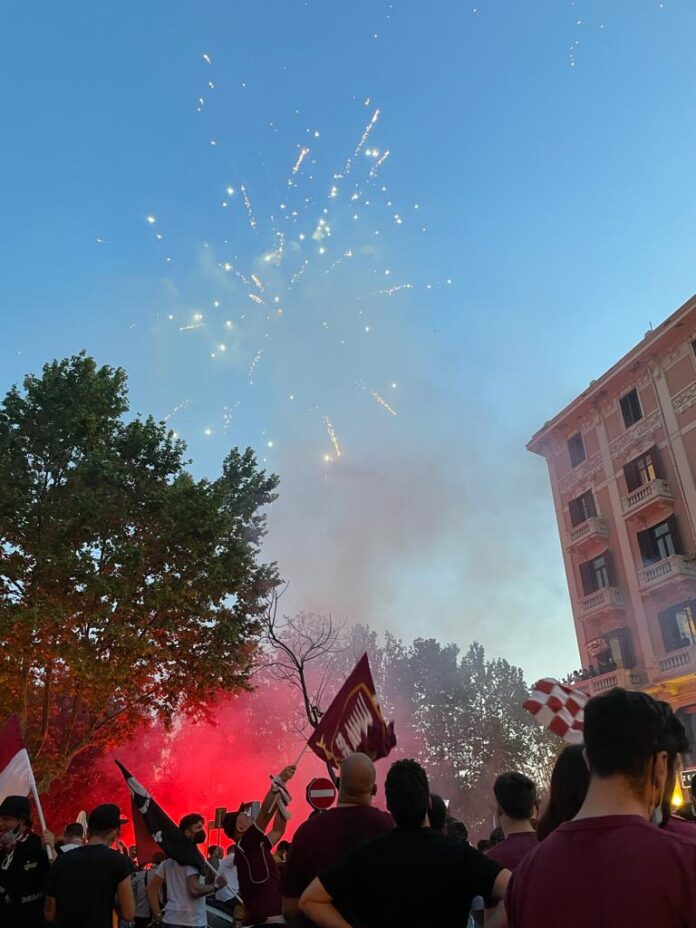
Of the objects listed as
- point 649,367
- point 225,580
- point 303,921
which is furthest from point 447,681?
point 303,921

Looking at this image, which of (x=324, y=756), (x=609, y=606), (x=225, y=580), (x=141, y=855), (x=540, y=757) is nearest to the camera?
(x=141, y=855)

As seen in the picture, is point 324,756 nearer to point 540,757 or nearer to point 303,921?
point 303,921

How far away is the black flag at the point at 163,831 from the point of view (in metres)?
5.71

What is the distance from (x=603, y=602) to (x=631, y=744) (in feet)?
77.7

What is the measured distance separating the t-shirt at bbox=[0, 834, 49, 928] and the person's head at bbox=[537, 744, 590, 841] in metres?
3.84

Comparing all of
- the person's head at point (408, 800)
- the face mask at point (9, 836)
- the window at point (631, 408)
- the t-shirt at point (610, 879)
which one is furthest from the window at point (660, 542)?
the t-shirt at point (610, 879)

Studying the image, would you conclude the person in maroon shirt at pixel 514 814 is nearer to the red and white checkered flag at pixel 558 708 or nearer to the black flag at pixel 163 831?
the black flag at pixel 163 831

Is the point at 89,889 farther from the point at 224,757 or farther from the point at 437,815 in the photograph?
the point at 224,757

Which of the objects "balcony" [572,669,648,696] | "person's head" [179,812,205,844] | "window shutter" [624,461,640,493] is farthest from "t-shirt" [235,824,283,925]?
"window shutter" [624,461,640,493]

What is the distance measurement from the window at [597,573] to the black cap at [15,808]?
22490mm

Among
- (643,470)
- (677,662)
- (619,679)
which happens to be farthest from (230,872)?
(643,470)

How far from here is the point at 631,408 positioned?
25.2 m

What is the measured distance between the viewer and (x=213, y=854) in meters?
10.9

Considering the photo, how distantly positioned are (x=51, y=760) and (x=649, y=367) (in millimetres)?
22147
